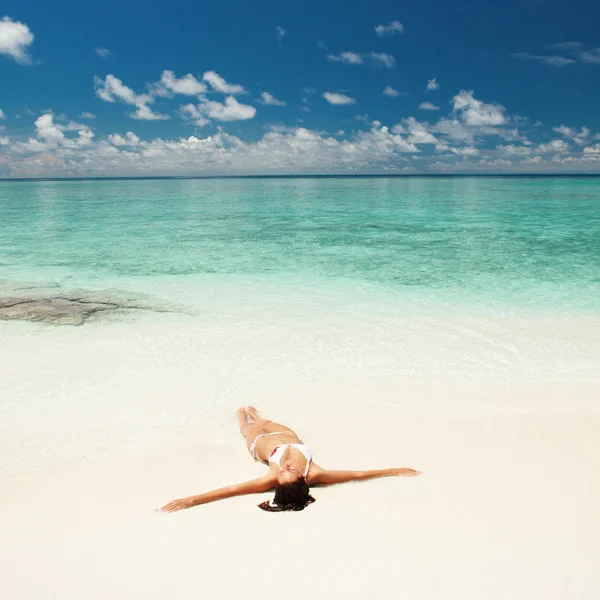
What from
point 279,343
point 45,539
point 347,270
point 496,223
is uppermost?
point 496,223

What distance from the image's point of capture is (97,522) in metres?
3.19

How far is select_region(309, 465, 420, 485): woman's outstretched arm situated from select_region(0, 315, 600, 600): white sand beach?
7 cm

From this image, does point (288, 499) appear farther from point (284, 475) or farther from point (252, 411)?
point (252, 411)

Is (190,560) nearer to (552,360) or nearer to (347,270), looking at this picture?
(552,360)

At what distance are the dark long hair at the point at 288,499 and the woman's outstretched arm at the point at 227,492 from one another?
16cm

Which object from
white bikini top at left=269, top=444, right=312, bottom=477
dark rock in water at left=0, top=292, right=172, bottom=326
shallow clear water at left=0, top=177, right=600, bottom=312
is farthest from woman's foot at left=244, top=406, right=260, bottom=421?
shallow clear water at left=0, top=177, right=600, bottom=312

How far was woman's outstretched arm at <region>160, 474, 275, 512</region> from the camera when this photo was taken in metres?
3.34

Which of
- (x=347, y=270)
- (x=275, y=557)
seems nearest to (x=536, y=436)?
(x=275, y=557)

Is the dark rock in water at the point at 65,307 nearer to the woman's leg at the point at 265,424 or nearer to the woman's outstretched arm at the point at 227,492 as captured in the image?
the woman's leg at the point at 265,424

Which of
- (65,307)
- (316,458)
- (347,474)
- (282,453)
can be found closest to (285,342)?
(316,458)

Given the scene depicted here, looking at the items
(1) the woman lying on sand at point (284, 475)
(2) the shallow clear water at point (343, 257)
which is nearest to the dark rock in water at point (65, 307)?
(2) the shallow clear water at point (343, 257)

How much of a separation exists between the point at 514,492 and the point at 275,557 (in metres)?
1.77

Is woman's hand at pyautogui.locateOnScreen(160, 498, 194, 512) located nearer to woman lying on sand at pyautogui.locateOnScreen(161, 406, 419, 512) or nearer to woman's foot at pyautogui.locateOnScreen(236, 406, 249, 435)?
woman lying on sand at pyautogui.locateOnScreen(161, 406, 419, 512)

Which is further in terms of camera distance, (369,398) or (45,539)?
(369,398)
